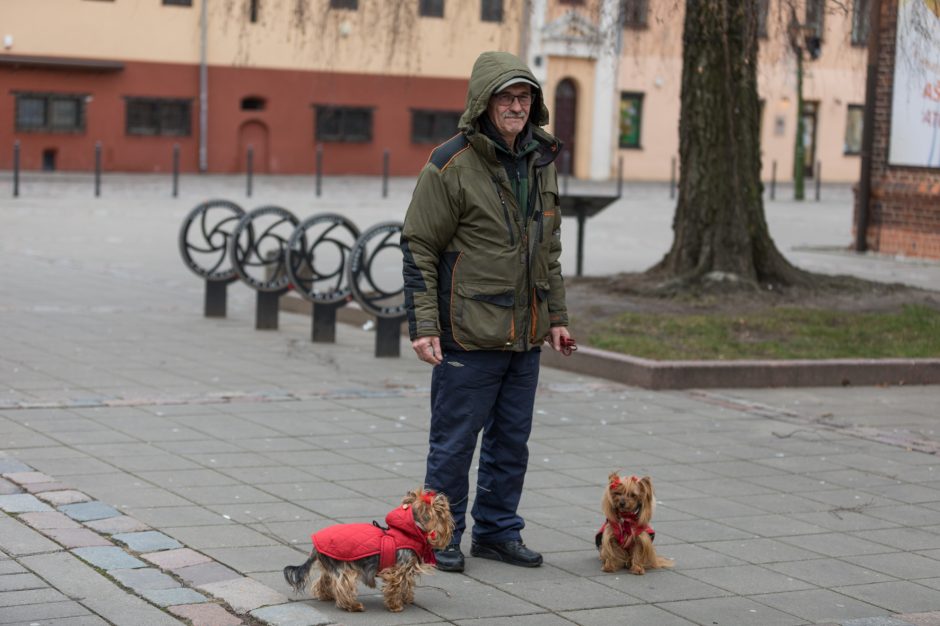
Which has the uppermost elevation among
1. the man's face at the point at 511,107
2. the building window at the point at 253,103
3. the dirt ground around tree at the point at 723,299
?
the building window at the point at 253,103

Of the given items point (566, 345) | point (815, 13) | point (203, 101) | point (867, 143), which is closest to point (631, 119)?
point (203, 101)

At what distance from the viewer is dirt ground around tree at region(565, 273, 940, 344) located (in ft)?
44.2

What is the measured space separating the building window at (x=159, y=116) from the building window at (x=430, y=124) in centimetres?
677

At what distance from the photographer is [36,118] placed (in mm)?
41000

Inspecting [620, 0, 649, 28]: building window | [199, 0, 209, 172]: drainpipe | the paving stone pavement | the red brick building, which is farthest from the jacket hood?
[199, 0, 209, 172]: drainpipe

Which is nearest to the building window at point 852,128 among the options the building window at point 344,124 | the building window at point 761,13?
the building window at point 344,124

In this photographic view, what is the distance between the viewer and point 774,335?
1240 centimetres

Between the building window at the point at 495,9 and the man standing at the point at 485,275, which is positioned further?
the building window at the point at 495,9

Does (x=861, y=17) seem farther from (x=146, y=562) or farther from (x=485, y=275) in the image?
(x=146, y=562)

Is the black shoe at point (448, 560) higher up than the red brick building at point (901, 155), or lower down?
lower down

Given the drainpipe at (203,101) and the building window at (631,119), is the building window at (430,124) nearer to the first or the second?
the building window at (631,119)

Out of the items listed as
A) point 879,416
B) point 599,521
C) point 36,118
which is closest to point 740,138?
point 879,416

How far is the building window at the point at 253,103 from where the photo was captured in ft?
145

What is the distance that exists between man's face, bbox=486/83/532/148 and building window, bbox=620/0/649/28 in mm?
8348
